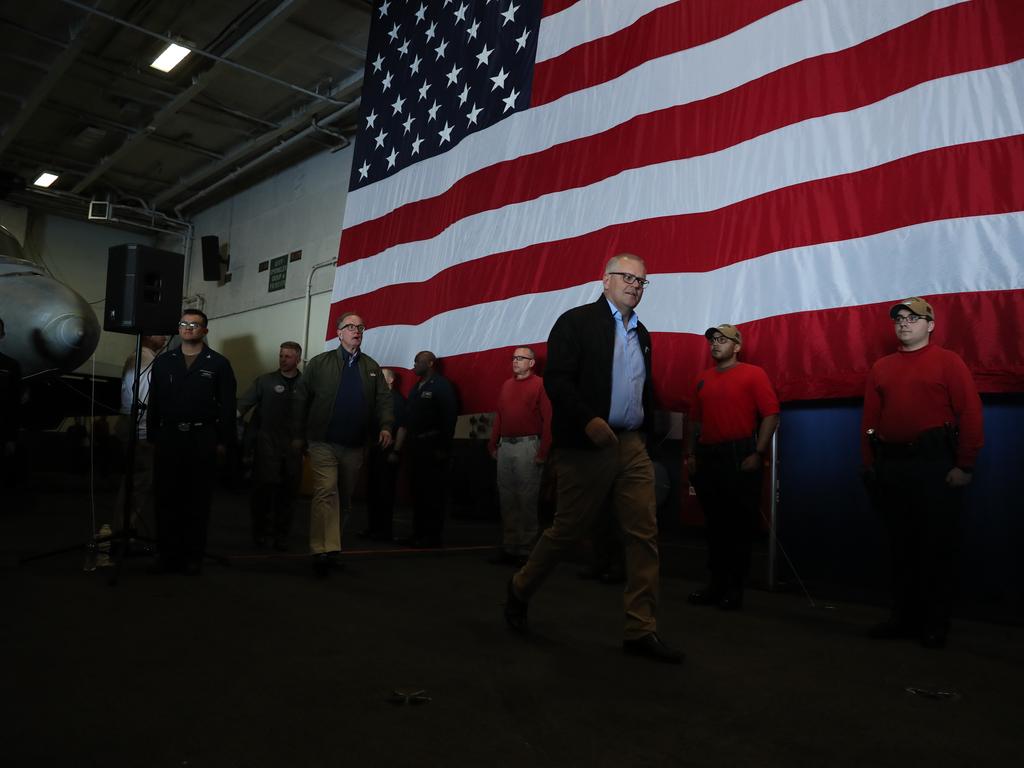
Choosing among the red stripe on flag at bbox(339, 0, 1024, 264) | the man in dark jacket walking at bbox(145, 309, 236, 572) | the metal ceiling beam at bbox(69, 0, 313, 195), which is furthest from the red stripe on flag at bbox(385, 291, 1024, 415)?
the metal ceiling beam at bbox(69, 0, 313, 195)

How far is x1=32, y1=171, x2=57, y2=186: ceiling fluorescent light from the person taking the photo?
43.3 ft

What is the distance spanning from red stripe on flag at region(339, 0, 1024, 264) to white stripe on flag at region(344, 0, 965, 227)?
63mm

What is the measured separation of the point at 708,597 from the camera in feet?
11.8

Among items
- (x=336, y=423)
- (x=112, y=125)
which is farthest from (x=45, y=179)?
(x=336, y=423)

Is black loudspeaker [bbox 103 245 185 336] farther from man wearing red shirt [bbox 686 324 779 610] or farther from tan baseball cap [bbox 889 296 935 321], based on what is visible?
tan baseball cap [bbox 889 296 935 321]

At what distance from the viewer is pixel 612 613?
3.29 m

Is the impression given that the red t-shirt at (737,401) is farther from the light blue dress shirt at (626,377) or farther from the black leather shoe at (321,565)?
the black leather shoe at (321,565)

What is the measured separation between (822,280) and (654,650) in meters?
1.96

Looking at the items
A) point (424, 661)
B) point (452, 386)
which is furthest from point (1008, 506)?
point (452, 386)

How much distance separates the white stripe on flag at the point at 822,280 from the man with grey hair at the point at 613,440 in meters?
1.21

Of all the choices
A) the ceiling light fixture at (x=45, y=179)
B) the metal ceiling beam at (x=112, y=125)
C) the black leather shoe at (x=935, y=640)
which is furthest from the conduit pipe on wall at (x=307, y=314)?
the black leather shoe at (x=935, y=640)

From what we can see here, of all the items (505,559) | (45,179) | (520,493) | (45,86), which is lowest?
(505,559)

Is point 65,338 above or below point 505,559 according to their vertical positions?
above

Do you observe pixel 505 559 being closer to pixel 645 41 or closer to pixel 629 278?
pixel 629 278
